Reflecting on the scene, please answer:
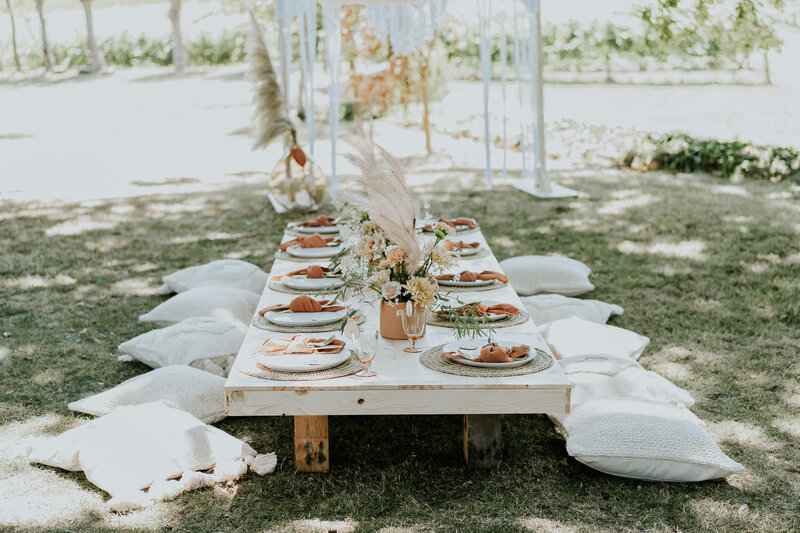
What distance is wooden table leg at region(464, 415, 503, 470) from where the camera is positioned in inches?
117

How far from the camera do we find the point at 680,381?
3932 mm

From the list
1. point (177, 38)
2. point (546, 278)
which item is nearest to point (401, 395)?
point (546, 278)

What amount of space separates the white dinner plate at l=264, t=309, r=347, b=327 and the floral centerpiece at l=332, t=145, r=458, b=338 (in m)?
0.18

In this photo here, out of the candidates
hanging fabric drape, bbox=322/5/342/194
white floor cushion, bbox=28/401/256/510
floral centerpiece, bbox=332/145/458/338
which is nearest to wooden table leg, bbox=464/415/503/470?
floral centerpiece, bbox=332/145/458/338

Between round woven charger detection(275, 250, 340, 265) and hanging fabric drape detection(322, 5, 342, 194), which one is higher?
hanging fabric drape detection(322, 5, 342, 194)

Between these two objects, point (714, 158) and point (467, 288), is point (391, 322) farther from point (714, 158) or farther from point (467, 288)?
point (714, 158)

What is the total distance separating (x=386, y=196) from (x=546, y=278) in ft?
8.62

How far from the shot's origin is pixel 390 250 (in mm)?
2969

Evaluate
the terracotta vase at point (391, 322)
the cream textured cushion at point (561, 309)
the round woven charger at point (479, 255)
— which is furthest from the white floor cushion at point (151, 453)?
the cream textured cushion at point (561, 309)

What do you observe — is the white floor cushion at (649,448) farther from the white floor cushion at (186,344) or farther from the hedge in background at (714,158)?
the hedge in background at (714,158)

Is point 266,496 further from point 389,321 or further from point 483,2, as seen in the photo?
point 483,2

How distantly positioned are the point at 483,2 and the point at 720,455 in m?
4.86

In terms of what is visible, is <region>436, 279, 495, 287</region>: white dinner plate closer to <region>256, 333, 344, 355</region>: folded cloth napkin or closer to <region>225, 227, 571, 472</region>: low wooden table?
<region>256, 333, 344, 355</region>: folded cloth napkin

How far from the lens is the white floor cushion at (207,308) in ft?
14.5
